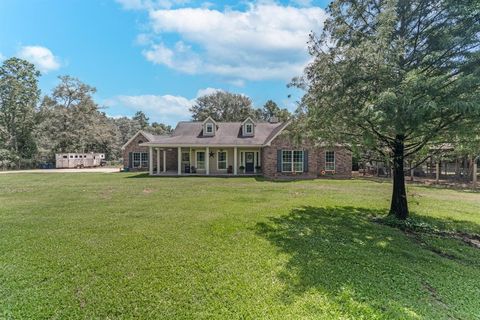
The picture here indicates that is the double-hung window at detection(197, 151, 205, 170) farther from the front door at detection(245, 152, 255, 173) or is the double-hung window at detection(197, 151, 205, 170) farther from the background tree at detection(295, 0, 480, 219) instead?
the background tree at detection(295, 0, 480, 219)

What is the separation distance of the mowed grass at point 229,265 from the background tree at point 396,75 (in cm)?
262

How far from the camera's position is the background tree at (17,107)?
32812 millimetres

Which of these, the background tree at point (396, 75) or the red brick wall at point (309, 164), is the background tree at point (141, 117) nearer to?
the red brick wall at point (309, 164)

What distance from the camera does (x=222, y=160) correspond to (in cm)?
2280

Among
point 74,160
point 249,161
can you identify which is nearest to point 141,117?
point 74,160

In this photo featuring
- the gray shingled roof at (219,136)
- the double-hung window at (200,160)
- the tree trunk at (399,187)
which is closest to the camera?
the tree trunk at (399,187)

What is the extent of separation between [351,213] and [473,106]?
5.15 meters

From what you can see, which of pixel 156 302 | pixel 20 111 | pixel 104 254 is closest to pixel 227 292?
pixel 156 302

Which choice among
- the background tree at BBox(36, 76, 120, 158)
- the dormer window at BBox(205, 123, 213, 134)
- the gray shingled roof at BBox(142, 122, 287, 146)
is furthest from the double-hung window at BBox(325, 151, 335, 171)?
the background tree at BBox(36, 76, 120, 158)

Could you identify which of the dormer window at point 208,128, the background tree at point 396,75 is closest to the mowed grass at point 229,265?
the background tree at point 396,75

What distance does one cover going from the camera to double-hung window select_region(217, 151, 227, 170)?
2272cm

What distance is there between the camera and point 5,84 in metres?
32.6

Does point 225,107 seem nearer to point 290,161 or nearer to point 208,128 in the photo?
point 208,128

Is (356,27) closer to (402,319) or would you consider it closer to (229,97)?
(402,319)
